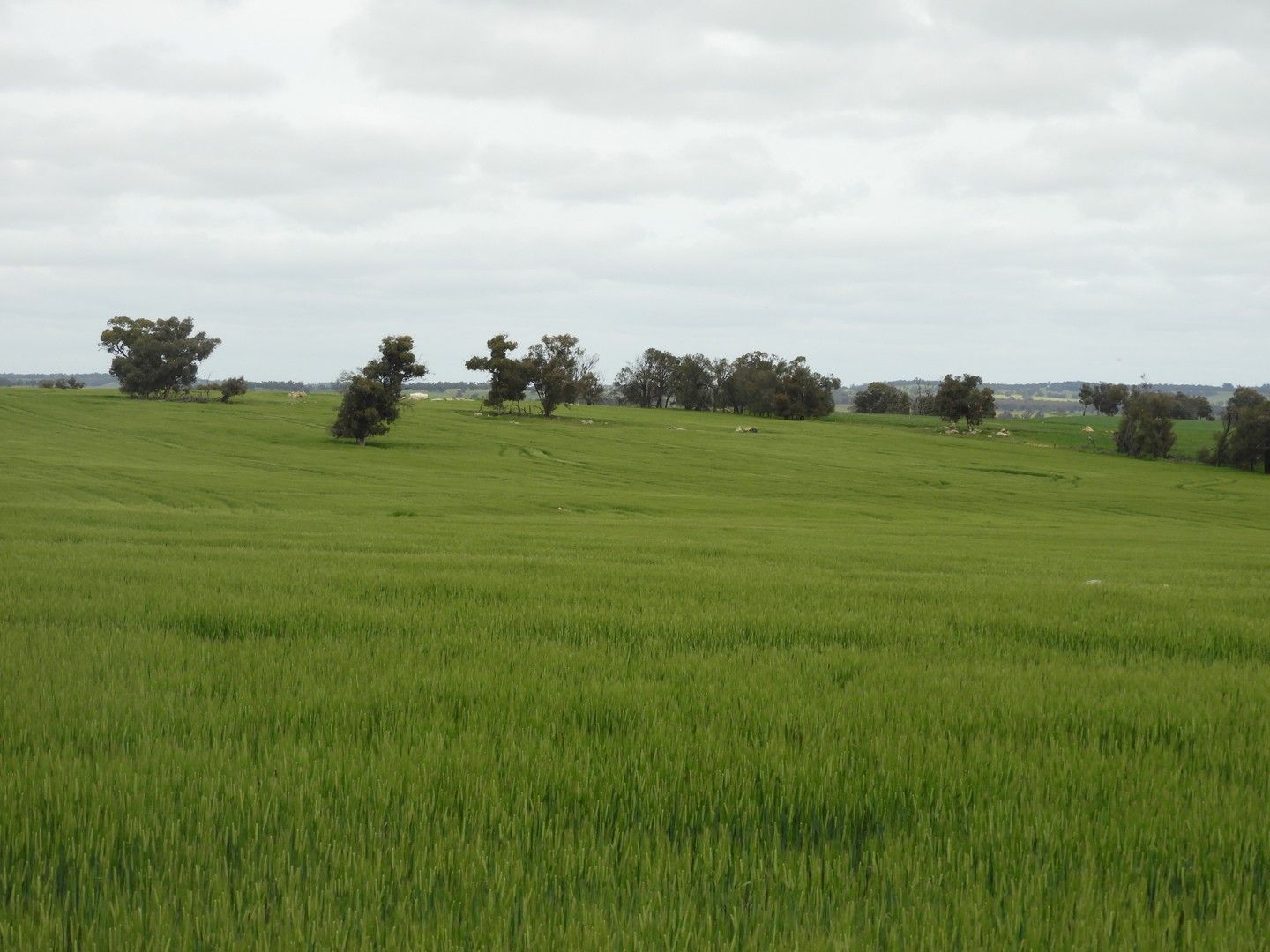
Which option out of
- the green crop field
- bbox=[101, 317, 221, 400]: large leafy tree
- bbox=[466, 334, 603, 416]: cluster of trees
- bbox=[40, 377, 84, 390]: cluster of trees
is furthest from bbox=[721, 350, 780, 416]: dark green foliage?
the green crop field

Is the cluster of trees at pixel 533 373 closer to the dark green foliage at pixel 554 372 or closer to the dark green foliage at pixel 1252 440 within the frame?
the dark green foliage at pixel 554 372

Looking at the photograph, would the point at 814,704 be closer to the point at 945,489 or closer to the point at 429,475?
the point at 429,475

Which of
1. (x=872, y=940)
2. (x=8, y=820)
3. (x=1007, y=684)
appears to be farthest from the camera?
(x=1007, y=684)

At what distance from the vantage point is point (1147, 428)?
114m

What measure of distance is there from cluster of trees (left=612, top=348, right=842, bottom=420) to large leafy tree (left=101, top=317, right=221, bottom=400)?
252 feet

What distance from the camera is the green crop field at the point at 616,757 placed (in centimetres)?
367

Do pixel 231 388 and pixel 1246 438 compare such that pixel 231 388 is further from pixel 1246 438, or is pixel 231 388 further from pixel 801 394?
pixel 1246 438

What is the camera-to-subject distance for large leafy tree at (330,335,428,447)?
7644 centimetres

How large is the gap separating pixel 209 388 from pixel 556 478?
78.5 metres

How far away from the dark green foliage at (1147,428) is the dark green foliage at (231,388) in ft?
360

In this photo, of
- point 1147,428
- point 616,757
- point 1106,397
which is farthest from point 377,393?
point 1106,397

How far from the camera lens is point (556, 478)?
62.1 m

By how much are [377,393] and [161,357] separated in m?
52.4

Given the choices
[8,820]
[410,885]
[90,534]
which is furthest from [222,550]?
[410,885]
